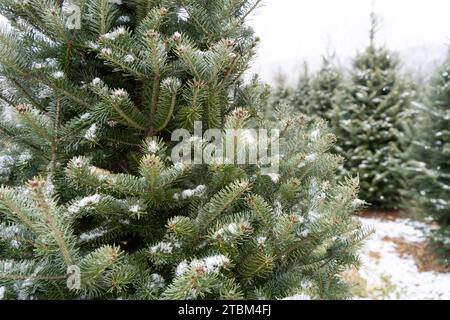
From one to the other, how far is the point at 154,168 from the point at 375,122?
1029cm

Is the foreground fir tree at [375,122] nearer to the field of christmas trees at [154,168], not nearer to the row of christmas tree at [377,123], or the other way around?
the row of christmas tree at [377,123]

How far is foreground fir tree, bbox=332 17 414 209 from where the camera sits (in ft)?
34.3

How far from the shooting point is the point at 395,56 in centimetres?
1154

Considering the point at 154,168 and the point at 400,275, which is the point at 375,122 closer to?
the point at 400,275

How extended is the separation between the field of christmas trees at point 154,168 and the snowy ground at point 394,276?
3877 mm

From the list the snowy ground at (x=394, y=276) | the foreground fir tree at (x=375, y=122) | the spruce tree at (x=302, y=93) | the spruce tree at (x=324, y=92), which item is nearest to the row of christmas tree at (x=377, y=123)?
the foreground fir tree at (x=375, y=122)

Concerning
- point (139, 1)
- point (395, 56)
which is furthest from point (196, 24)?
point (395, 56)

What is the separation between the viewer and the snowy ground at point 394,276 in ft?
19.4

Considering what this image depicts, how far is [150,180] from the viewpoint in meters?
1.49

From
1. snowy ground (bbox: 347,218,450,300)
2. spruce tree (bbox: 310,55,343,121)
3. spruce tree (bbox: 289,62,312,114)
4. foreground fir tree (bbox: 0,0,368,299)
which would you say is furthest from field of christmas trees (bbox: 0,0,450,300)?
spruce tree (bbox: 289,62,312,114)

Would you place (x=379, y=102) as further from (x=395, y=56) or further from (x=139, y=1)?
(x=139, y=1)

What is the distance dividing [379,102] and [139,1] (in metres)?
10.3

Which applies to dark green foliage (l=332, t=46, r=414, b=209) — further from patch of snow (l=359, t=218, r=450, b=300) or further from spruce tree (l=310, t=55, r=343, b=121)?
spruce tree (l=310, t=55, r=343, b=121)
